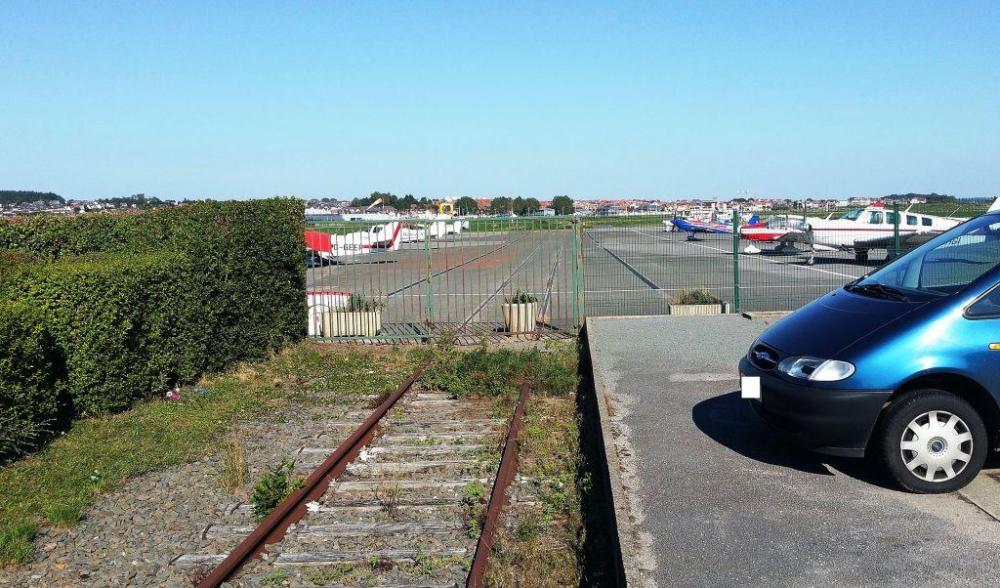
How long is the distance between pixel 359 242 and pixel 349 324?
1905 millimetres

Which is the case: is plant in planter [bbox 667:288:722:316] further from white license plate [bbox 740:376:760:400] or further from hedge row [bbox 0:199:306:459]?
white license plate [bbox 740:376:760:400]

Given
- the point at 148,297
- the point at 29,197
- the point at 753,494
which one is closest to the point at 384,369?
the point at 148,297

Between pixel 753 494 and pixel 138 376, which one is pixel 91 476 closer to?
pixel 138 376

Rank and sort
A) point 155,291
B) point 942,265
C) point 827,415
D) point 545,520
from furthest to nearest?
point 155,291 < point 942,265 < point 545,520 < point 827,415

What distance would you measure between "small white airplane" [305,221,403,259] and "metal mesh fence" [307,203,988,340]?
0.04m

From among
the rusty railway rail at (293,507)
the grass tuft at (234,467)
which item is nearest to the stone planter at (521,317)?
the rusty railway rail at (293,507)

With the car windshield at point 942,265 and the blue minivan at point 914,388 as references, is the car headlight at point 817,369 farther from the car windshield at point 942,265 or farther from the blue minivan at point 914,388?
the car windshield at point 942,265

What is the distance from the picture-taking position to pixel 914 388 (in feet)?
19.7

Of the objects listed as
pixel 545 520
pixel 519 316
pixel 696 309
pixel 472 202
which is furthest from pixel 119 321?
pixel 472 202

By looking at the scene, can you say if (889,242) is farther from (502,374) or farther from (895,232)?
→ (502,374)

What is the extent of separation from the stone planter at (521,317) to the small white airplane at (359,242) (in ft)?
8.63

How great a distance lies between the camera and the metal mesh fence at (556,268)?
52.4 ft

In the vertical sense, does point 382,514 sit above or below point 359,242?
below

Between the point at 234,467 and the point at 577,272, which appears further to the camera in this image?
the point at 577,272
